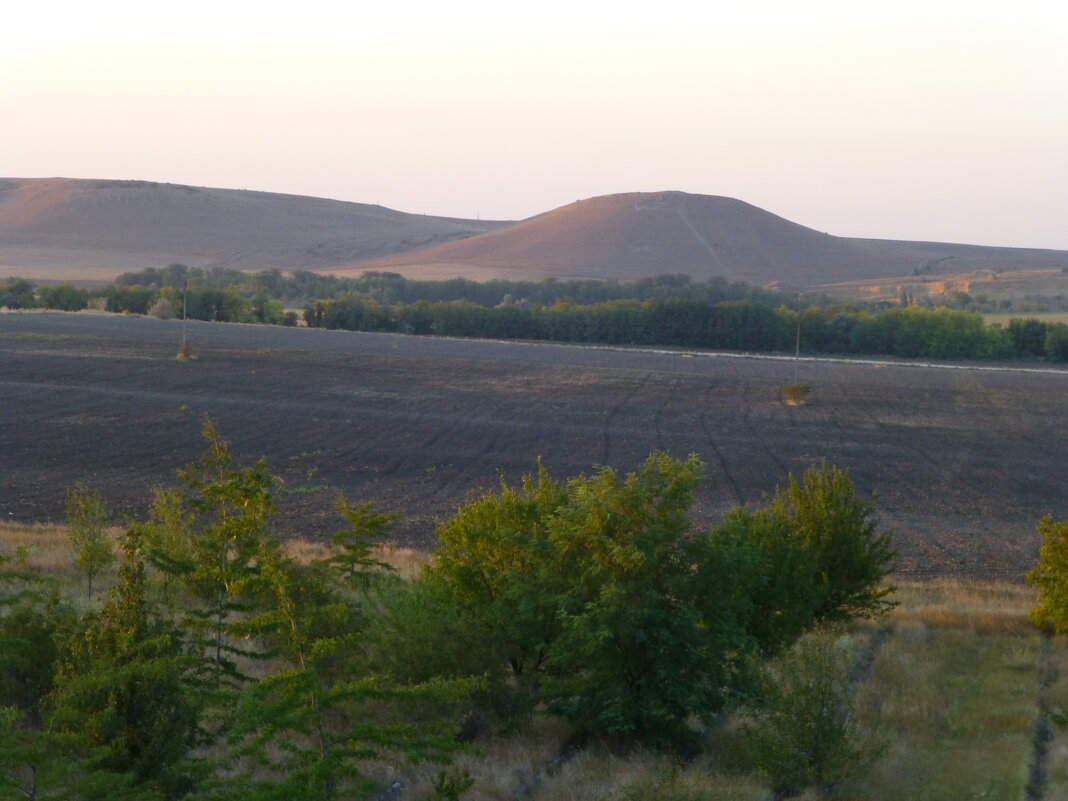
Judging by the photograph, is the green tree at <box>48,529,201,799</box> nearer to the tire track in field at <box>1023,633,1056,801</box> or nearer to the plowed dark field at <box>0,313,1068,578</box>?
the tire track in field at <box>1023,633,1056,801</box>

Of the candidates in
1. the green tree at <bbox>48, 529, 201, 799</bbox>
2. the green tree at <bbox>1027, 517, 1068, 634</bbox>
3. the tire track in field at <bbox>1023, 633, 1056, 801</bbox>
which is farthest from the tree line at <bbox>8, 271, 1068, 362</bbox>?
the green tree at <bbox>48, 529, 201, 799</bbox>

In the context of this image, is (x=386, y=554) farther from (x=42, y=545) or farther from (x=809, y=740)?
(x=809, y=740)

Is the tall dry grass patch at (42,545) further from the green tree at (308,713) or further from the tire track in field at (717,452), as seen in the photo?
the tire track in field at (717,452)

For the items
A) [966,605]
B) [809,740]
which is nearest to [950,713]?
[809,740]

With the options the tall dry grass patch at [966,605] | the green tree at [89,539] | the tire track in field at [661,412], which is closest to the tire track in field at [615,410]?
the tire track in field at [661,412]

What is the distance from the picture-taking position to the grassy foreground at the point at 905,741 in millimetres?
9938

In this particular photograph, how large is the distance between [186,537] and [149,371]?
3956 cm

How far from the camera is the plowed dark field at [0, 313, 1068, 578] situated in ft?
94.9

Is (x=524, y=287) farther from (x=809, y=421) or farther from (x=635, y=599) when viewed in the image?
(x=635, y=599)

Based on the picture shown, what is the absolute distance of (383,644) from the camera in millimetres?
11109

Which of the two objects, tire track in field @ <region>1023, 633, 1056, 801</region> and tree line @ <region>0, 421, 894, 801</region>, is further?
tire track in field @ <region>1023, 633, 1056, 801</region>

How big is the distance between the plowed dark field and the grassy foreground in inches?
245

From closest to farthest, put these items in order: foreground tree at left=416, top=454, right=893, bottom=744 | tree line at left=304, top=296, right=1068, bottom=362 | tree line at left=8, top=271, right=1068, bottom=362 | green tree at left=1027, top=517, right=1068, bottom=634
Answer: foreground tree at left=416, top=454, right=893, bottom=744
green tree at left=1027, top=517, right=1068, bottom=634
tree line at left=304, top=296, right=1068, bottom=362
tree line at left=8, top=271, right=1068, bottom=362

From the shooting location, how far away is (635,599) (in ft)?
36.0
